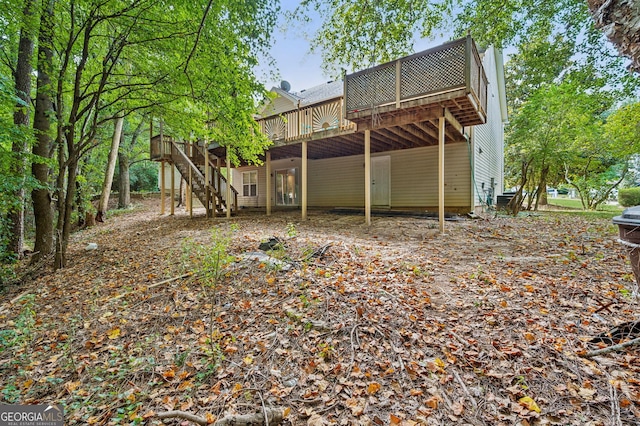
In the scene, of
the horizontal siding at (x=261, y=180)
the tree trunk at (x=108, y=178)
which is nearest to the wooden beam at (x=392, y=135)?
the horizontal siding at (x=261, y=180)

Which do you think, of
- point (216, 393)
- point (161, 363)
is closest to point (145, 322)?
point (161, 363)

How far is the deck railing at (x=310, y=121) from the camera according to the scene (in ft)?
28.7

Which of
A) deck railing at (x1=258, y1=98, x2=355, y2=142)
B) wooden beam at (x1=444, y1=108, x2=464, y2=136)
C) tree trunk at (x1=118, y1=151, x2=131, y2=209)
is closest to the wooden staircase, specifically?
deck railing at (x1=258, y1=98, x2=355, y2=142)

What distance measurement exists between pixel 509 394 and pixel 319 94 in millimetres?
15433

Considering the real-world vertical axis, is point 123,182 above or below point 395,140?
below

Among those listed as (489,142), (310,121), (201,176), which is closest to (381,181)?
(310,121)

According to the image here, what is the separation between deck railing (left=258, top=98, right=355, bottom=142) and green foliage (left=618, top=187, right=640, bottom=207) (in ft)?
73.5

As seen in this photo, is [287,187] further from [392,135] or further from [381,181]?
[392,135]

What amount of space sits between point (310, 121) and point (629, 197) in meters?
24.1

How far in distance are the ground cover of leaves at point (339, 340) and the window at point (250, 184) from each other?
11476 millimetres

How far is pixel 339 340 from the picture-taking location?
263cm

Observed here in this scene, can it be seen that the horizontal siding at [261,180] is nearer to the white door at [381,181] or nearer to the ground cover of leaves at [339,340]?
the white door at [381,181]

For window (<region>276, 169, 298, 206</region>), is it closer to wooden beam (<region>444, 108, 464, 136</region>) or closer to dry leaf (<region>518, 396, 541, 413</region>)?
wooden beam (<region>444, 108, 464, 136</region>)

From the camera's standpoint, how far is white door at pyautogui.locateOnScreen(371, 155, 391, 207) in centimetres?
1145
